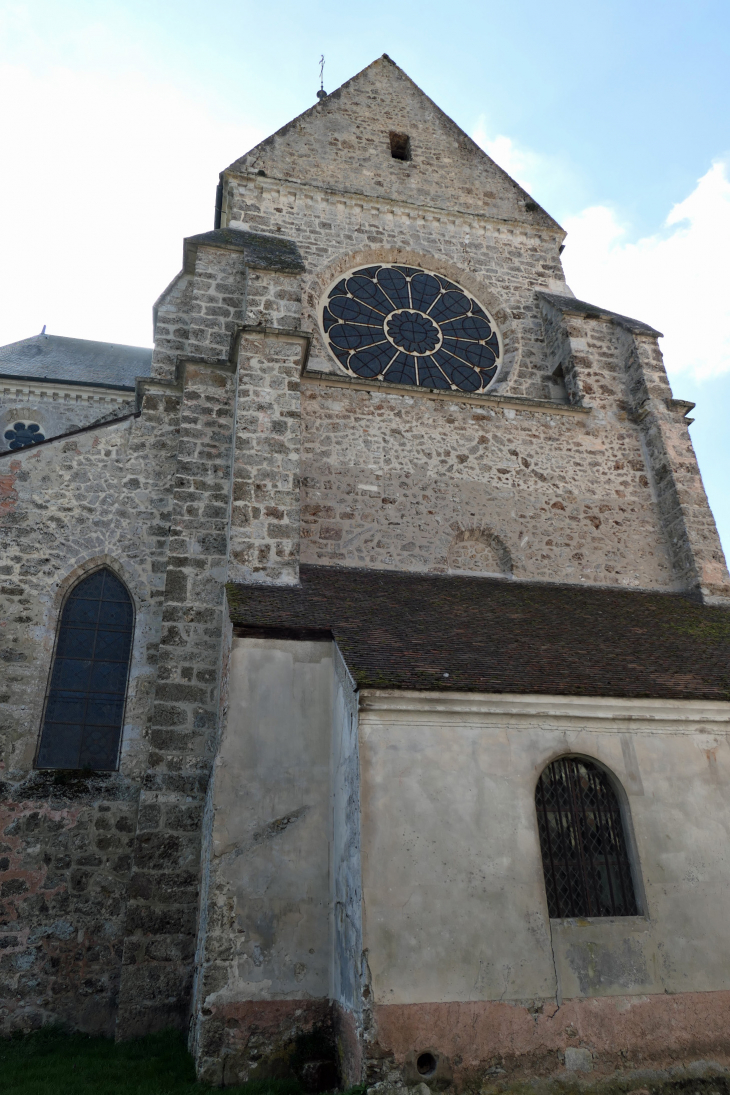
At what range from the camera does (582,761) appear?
574 centimetres

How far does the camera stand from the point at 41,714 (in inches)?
312

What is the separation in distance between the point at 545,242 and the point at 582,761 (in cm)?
1102

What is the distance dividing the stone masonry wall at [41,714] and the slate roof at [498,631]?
2199 mm

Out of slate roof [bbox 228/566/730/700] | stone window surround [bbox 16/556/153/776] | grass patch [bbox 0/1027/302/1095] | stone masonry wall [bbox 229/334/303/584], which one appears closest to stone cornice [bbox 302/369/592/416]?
stone masonry wall [bbox 229/334/303/584]

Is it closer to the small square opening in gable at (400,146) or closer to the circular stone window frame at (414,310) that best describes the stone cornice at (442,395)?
the circular stone window frame at (414,310)

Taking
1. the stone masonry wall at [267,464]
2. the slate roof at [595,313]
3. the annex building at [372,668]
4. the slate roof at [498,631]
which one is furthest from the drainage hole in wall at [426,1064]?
the slate roof at [595,313]

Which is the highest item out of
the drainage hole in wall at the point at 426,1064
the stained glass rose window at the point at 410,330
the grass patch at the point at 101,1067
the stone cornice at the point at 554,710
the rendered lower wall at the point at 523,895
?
the stained glass rose window at the point at 410,330

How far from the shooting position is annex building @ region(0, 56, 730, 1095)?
5016 mm

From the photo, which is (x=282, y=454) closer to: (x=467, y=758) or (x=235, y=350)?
(x=235, y=350)

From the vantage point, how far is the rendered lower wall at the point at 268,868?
546 centimetres

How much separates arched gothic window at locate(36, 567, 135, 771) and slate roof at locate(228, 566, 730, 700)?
202 centimetres

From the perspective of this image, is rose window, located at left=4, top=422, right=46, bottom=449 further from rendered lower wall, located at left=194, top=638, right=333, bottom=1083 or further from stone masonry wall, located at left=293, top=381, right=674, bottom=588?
rendered lower wall, located at left=194, top=638, right=333, bottom=1083

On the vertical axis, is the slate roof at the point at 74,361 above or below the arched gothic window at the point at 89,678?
above

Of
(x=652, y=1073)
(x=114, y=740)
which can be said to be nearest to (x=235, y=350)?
(x=114, y=740)
